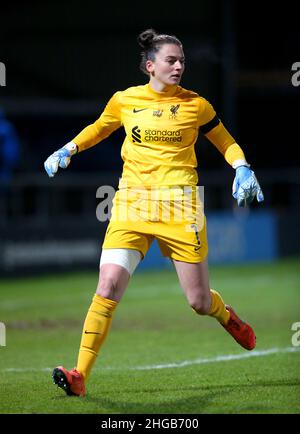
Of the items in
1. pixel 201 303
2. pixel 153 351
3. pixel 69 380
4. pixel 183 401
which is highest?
pixel 201 303

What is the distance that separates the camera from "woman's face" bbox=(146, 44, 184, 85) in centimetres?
716

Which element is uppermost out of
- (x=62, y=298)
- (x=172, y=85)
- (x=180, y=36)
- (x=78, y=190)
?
(x=180, y=36)

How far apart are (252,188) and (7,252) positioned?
9.09 m

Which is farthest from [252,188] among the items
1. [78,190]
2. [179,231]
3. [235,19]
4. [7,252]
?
[235,19]

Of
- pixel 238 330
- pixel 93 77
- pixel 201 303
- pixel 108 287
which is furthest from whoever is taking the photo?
pixel 93 77

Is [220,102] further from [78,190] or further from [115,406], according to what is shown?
[115,406]

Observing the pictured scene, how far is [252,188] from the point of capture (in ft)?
23.6

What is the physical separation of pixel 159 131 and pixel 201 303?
120 centimetres

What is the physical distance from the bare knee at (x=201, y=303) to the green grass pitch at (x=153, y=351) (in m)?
0.54

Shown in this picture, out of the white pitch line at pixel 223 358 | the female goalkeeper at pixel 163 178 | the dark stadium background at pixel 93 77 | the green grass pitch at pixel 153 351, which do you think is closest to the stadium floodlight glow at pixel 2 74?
the dark stadium background at pixel 93 77

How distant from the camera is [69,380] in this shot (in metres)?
6.77

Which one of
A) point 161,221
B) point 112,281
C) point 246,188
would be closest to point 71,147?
point 161,221

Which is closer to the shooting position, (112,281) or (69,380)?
(69,380)

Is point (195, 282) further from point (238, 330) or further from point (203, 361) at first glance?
point (203, 361)
